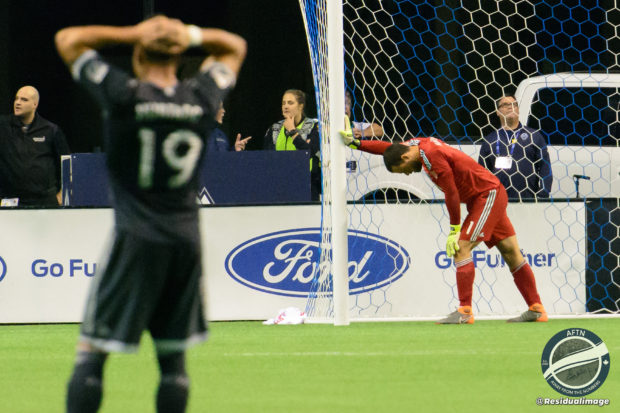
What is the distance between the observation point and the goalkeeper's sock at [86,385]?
4203mm

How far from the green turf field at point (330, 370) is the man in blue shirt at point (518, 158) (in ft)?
8.01

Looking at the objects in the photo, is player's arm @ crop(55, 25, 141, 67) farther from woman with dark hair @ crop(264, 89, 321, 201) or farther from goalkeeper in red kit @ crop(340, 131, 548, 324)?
woman with dark hair @ crop(264, 89, 321, 201)

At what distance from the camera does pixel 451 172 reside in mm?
9789

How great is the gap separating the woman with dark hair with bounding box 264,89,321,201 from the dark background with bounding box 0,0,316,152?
673 cm

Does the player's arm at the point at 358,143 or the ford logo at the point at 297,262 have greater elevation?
the player's arm at the point at 358,143

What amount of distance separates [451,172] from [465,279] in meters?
0.93

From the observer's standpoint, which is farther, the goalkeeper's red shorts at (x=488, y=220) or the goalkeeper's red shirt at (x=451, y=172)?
the goalkeeper's red shorts at (x=488, y=220)

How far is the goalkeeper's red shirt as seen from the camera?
9.75 metres

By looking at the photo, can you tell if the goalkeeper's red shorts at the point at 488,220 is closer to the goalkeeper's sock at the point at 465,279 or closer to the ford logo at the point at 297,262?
the goalkeeper's sock at the point at 465,279

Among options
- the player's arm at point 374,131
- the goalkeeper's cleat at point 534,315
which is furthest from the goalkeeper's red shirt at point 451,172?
the player's arm at point 374,131

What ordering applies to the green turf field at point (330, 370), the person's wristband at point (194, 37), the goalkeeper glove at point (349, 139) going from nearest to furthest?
the person's wristband at point (194, 37) → the green turf field at point (330, 370) → the goalkeeper glove at point (349, 139)

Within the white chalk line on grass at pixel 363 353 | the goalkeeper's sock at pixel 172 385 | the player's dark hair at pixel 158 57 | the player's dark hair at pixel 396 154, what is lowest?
the white chalk line on grass at pixel 363 353

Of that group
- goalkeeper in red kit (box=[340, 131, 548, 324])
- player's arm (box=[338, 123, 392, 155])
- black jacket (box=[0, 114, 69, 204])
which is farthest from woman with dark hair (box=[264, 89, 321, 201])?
black jacket (box=[0, 114, 69, 204])

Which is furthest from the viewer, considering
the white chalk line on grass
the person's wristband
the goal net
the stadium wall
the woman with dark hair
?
the woman with dark hair
